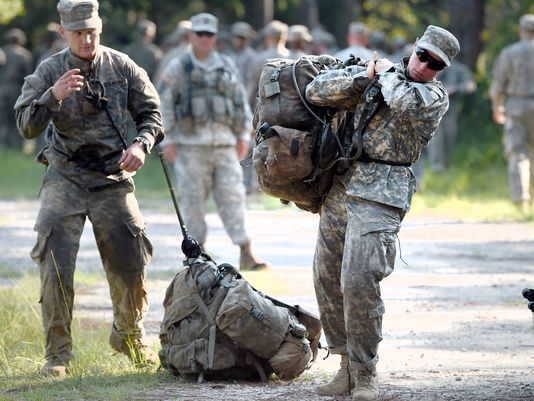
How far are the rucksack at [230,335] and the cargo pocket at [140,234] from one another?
1.81 feet

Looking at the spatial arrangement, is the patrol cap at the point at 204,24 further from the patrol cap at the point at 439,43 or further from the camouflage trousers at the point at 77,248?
the patrol cap at the point at 439,43

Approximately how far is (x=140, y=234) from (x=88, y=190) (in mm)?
415

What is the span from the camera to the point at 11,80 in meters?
31.8

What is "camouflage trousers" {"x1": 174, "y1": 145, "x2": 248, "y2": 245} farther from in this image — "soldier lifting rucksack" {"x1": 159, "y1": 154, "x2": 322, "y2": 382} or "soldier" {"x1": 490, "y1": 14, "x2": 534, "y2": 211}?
"soldier" {"x1": 490, "y1": 14, "x2": 534, "y2": 211}

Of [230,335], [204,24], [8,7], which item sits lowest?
[230,335]

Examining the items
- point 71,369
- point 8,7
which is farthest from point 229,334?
point 8,7

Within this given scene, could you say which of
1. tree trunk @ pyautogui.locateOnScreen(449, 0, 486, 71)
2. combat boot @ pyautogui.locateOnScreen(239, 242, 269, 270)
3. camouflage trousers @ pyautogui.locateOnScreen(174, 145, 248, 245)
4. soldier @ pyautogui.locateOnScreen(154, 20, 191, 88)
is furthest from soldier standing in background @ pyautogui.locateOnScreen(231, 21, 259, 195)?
combat boot @ pyautogui.locateOnScreen(239, 242, 269, 270)

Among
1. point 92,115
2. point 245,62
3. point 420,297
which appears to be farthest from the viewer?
point 245,62

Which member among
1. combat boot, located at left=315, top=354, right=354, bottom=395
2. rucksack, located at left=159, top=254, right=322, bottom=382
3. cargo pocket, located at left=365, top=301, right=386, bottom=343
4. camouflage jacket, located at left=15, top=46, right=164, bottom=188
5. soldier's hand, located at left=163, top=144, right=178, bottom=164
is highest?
camouflage jacket, located at left=15, top=46, right=164, bottom=188

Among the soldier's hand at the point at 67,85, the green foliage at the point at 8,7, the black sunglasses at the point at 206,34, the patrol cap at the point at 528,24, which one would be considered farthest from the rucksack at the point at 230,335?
the green foliage at the point at 8,7

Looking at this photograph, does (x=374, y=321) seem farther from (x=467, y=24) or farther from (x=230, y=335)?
(x=467, y=24)

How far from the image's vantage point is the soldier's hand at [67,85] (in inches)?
326

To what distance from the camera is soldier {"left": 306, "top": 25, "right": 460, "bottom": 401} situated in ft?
24.1

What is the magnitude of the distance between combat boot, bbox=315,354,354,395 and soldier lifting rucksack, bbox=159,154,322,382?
0.36 metres
